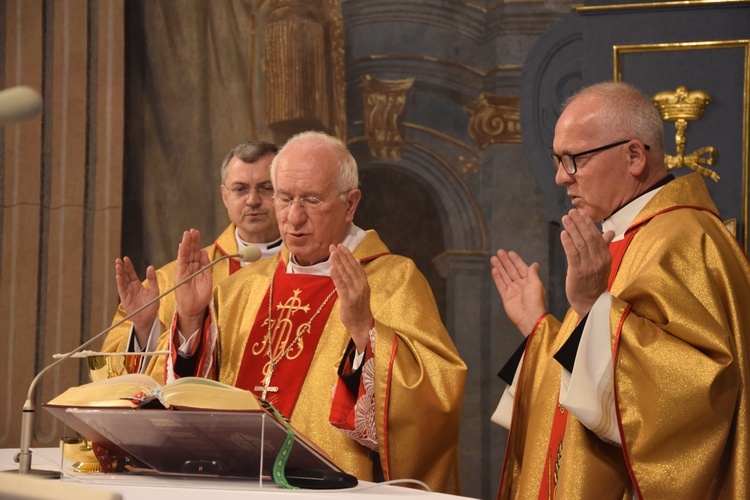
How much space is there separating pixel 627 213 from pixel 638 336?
2.20 feet

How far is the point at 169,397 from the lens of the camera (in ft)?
9.25

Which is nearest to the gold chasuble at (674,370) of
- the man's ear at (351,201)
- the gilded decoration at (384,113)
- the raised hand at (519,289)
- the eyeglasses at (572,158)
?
the eyeglasses at (572,158)

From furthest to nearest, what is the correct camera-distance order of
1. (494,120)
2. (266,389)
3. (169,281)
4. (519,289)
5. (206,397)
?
(494,120) < (169,281) < (266,389) < (519,289) < (206,397)

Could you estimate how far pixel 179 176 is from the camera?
7.55 meters

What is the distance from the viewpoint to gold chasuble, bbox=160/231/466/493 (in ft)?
12.6

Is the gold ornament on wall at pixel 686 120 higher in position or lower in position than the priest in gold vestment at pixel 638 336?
higher

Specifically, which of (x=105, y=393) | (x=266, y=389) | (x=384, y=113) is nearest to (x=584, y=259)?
(x=105, y=393)

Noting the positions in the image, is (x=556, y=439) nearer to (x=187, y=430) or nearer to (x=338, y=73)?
(x=187, y=430)

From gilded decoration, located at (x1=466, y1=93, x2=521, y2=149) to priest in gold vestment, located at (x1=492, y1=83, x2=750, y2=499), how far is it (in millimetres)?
3491

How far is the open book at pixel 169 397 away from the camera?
279 centimetres

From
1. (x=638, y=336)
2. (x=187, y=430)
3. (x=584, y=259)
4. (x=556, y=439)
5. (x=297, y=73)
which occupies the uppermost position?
(x=297, y=73)

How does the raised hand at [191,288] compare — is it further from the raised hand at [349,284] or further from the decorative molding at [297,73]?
the decorative molding at [297,73]

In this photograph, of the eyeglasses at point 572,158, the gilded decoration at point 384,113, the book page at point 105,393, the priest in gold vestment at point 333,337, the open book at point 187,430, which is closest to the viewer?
the open book at point 187,430

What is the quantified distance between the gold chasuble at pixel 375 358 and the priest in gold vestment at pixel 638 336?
364 mm
